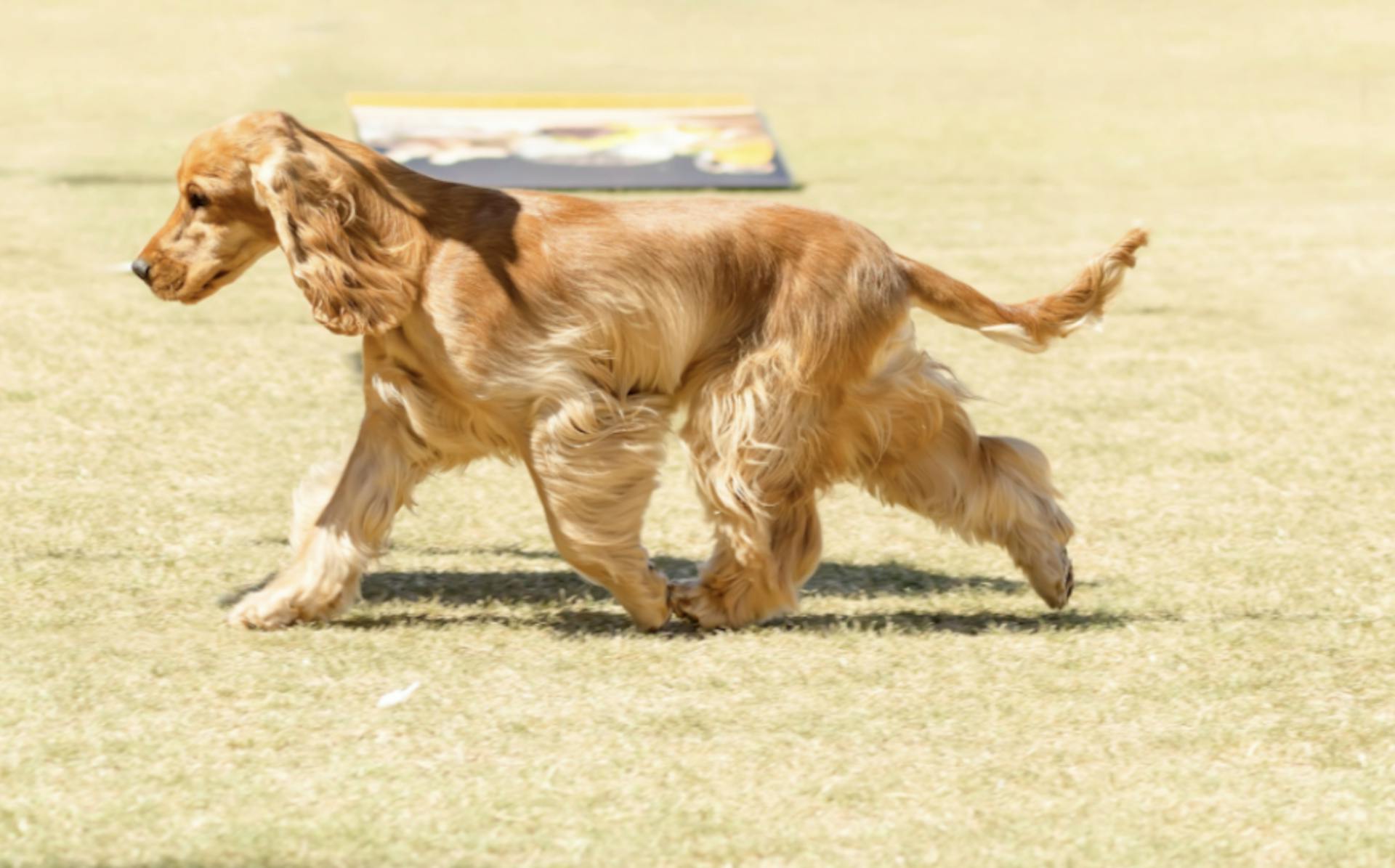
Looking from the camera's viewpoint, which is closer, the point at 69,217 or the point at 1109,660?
the point at 1109,660

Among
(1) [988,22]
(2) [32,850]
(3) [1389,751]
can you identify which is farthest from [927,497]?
(1) [988,22]

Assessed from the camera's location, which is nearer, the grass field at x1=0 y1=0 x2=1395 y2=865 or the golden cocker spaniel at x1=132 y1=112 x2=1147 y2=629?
the grass field at x1=0 y1=0 x2=1395 y2=865

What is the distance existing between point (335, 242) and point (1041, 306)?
2.03 metres

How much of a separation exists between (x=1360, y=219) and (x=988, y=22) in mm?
9094

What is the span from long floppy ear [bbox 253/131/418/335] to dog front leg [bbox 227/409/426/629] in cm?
39

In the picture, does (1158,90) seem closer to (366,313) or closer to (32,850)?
(366,313)

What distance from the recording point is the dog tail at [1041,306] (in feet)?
18.0

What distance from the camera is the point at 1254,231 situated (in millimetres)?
11867

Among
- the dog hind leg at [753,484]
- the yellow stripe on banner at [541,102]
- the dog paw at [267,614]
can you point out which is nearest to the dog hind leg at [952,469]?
the dog hind leg at [753,484]

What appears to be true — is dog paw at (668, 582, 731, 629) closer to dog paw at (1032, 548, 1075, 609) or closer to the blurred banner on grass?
dog paw at (1032, 548, 1075, 609)

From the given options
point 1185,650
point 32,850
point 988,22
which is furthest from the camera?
point 988,22

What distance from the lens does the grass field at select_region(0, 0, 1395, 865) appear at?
13.0 feet

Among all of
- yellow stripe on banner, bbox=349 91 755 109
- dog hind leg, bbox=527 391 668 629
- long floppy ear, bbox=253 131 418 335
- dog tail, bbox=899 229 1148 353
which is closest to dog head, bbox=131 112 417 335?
long floppy ear, bbox=253 131 418 335

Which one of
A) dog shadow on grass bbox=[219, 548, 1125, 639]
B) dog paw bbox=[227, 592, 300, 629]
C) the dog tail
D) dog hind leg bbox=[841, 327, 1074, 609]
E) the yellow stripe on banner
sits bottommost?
the yellow stripe on banner
